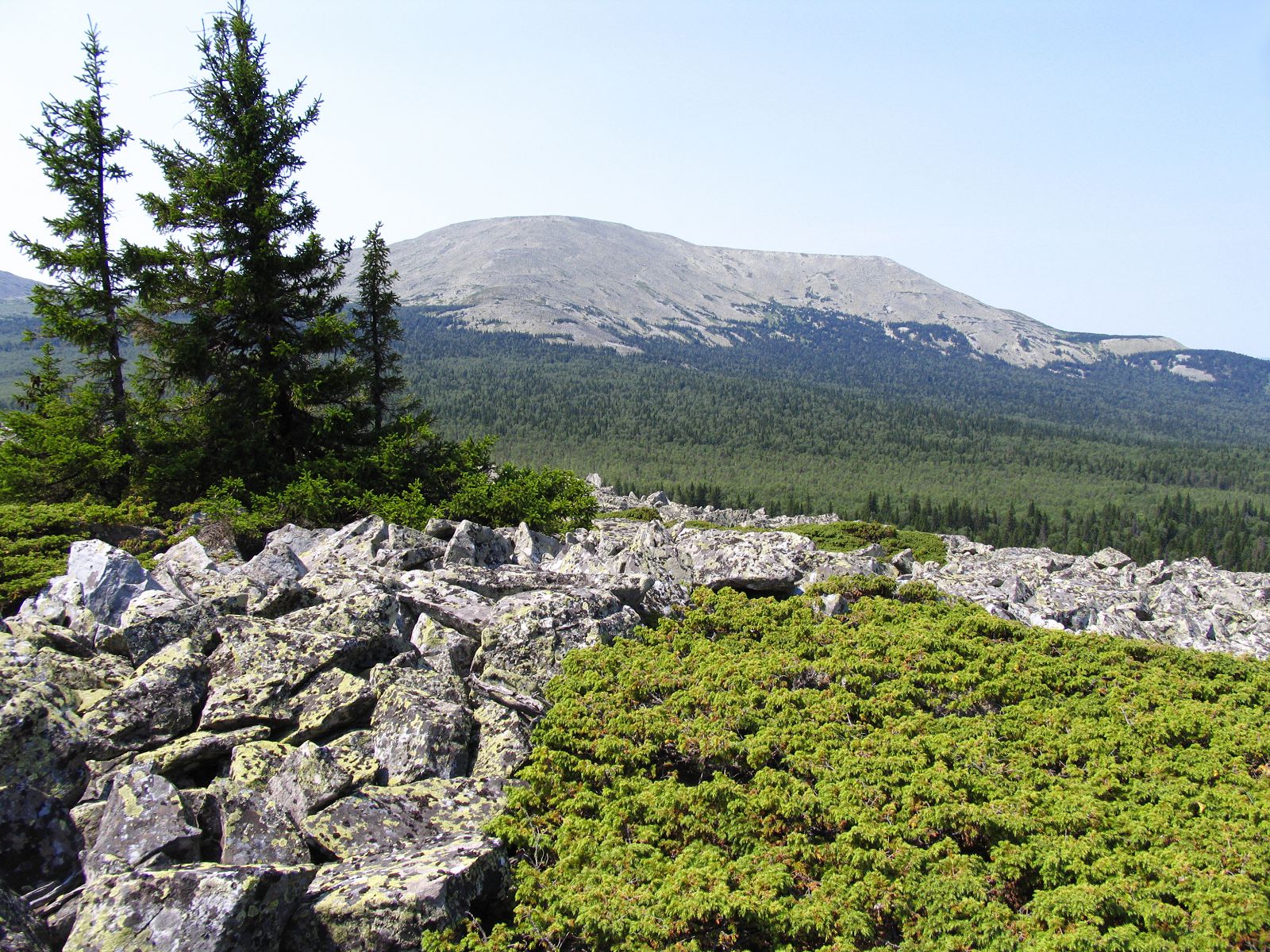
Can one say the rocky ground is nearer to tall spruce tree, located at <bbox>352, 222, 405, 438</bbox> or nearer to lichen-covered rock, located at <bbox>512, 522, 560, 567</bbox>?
lichen-covered rock, located at <bbox>512, 522, 560, 567</bbox>

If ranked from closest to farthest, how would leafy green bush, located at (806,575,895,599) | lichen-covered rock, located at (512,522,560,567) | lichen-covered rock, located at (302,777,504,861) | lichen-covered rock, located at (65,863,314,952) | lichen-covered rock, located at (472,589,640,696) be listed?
lichen-covered rock, located at (65,863,314,952) → lichen-covered rock, located at (302,777,504,861) → lichen-covered rock, located at (472,589,640,696) → leafy green bush, located at (806,575,895,599) → lichen-covered rock, located at (512,522,560,567)

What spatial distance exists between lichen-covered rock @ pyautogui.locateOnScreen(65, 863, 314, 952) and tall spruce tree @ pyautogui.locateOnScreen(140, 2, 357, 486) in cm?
1740

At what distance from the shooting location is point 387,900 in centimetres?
559

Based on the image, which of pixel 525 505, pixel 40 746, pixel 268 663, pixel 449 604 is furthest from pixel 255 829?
pixel 525 505

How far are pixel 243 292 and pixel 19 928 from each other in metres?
20.3

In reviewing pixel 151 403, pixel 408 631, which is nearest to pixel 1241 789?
pixel 408 631

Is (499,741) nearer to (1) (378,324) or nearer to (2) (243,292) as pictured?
(2) (243,292)

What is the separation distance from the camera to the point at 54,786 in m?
6.61

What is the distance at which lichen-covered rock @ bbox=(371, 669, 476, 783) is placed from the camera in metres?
7.54

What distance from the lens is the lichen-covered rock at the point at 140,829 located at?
5.84 m

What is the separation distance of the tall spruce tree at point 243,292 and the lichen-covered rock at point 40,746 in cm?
1498

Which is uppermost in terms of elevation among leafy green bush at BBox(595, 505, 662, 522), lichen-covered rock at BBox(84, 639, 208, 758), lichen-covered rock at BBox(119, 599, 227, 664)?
lichen-covered rock at BBox(119, 599, 227, 664)

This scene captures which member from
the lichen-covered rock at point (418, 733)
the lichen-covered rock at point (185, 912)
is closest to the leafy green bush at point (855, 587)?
the lichen-covered rock at point (418, 733)

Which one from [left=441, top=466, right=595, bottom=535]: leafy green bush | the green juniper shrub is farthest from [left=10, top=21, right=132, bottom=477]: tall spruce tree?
the green juniper shrub
